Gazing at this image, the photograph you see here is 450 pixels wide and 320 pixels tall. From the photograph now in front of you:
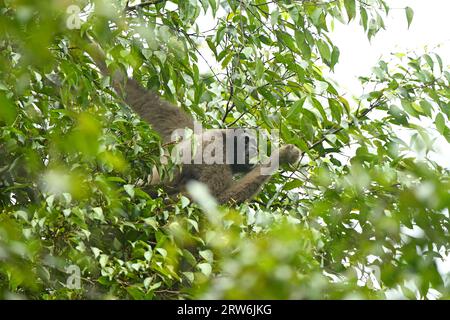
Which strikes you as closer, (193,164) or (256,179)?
(256,179)

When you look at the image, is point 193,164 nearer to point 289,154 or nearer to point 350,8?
point 289,154

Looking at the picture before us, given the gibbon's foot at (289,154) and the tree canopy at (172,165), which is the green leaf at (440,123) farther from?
the gibbon's foot at (289,154)

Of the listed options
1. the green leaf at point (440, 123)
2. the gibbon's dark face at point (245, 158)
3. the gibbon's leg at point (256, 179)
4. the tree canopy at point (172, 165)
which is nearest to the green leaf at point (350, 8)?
the tree canopy at point (172, 165)

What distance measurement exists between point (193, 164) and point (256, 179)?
0.72m

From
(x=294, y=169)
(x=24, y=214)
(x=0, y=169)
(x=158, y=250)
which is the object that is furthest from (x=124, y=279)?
(x=294, y=169)

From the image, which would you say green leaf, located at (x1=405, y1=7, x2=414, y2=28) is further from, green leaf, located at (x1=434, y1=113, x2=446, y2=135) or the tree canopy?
green leaf, located at (x1=434, y1=113, x2=446, y2=135)

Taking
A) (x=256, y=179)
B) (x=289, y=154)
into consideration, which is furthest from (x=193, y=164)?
(x=289, y=154)

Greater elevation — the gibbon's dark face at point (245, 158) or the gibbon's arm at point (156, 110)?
the gibbon's arm at point (156, 110)

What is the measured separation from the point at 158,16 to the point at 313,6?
0.98m

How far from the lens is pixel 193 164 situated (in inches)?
238

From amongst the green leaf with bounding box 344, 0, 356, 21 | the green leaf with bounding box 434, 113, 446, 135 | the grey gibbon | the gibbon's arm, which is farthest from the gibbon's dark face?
the green leaf with bounding box 344, 0, 356, 21

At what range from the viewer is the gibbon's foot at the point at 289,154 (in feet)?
18.4

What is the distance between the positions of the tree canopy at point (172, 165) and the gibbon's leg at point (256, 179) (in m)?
0.12
